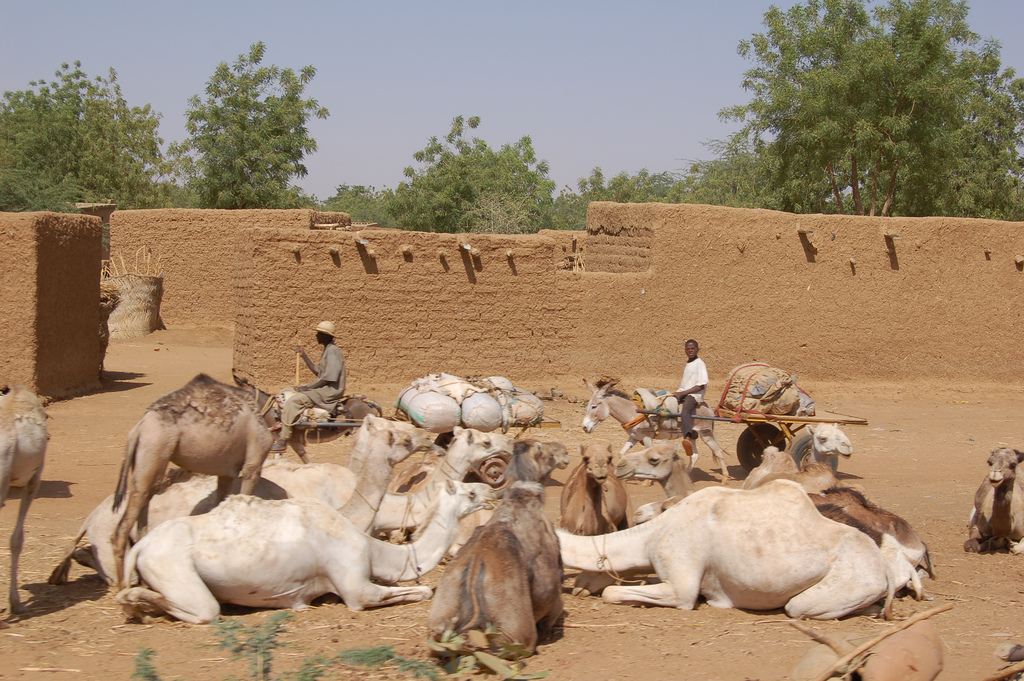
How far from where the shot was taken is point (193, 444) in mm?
6098

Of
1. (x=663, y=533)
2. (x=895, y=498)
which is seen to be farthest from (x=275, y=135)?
(x=663, y=533)

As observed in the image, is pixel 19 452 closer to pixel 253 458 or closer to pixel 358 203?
pixel 253 458

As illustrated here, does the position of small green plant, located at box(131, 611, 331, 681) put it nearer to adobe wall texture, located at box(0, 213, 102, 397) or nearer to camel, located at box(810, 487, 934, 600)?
camel, located at box(810, 487, 934, 600)

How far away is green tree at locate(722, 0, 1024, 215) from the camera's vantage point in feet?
76.6

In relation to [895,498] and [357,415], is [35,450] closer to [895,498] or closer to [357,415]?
[357,415]

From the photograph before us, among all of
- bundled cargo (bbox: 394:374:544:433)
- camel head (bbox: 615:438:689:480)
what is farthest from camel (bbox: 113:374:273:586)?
bundled cargo (bbox: 394:374:544:433)

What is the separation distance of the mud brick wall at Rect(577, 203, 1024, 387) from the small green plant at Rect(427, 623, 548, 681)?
11098mm

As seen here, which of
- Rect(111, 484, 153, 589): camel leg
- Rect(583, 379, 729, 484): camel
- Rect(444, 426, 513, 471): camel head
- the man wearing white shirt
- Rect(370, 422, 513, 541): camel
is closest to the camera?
Rect(111, 484, 153, 589): camel leg

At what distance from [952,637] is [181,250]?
19.8 meters

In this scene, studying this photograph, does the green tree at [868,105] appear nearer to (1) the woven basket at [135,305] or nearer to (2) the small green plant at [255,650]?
(1) the woven basket at [135,305]

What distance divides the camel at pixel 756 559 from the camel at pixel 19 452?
336 cm

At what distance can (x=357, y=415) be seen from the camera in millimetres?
10250

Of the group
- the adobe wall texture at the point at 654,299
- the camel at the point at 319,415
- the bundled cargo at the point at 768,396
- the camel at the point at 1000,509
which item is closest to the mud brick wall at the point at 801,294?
the adobe wall texture at the point at 654,299

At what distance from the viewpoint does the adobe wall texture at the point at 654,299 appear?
13945mm
